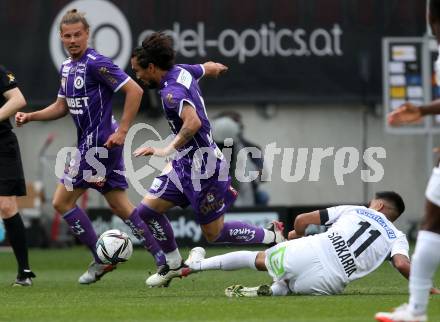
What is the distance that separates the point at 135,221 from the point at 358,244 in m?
2.57

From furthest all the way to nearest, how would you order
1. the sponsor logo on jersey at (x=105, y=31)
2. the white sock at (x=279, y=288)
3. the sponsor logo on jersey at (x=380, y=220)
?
the sponsor logo on jersey at (x=105, y=31), the white sock at (x=279, y=288), the sponsor logo on jersey at (x=380, y=220)

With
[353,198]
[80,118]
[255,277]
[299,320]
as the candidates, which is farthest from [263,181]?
[299,320]

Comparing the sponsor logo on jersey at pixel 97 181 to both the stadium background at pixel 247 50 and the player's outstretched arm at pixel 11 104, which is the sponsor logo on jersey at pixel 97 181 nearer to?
the player's outstretched arm at pixel 11 104

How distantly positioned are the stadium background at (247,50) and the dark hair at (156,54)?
32.0ft

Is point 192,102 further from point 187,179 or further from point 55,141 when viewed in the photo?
point 55,141

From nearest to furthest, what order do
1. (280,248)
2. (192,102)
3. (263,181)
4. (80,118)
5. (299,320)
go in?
1. (299,320)
2. (280,248)
3. (192,102)
4. (80,118)
5. (263,181)

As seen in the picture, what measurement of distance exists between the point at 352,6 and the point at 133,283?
393 inches

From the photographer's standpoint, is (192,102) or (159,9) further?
(159,9)

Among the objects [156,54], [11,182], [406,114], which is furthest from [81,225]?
[406,114]

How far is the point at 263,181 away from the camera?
20141 mm

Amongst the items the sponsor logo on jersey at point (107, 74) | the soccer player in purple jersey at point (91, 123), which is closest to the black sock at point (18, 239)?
the soccer player in purple jersey at point (91, 123)

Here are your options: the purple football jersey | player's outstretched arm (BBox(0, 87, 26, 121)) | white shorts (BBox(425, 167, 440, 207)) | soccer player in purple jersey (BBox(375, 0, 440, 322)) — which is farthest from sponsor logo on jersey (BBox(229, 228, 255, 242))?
white shorts (BBox(425, 167, 440, 207))

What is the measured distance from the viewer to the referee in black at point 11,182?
1095cm

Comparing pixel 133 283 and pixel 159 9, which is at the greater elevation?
pixel 159 9
